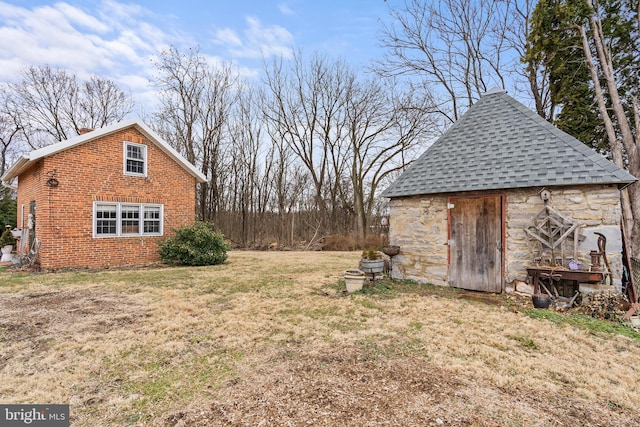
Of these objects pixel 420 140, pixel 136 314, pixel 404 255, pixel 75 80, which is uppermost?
pixel 75 80

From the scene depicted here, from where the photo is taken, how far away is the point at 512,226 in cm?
605

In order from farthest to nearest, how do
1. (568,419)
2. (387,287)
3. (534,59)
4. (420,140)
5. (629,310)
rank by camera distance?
(420,140)
(534,59)
(387,287)
(629,310)
(568,419)

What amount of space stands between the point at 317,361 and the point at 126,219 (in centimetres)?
1003

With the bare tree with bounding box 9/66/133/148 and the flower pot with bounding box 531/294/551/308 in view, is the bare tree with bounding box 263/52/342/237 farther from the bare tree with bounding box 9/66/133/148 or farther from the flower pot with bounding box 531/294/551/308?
the flower pot with bounding box 531/294/551/308

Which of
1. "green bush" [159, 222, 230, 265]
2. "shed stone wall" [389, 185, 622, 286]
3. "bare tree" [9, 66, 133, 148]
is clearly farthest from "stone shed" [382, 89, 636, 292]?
"bare tree" [9, 66, 133, 148]

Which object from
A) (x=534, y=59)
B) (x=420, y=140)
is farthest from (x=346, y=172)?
(x=534, y=59)

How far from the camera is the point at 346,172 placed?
22250 millimetres

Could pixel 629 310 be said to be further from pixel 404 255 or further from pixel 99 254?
pixel 99 254

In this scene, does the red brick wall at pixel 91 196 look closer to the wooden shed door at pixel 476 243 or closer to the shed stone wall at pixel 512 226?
the shed stone wall at pixel 512 226

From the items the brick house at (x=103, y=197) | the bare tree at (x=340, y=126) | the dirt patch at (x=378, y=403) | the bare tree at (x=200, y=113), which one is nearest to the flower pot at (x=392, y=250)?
the dirt patch at (x=378, y=403)

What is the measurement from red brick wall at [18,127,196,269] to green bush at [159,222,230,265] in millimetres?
636

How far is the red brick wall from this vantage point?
9.15 meters

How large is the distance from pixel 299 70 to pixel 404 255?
17407 mm

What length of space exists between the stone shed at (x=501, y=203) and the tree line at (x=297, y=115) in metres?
8.32
